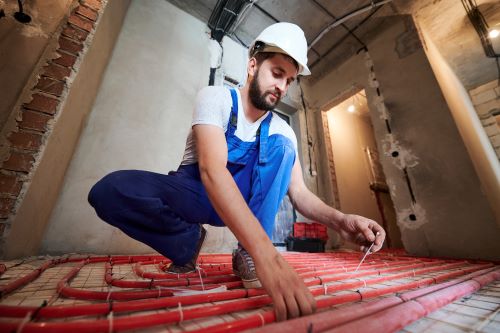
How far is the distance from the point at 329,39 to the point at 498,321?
4.03 metres

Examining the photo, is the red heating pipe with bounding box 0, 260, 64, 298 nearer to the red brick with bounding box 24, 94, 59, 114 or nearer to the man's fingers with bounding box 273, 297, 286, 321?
the man's fingers with bounding box 273, 297, 286, 321

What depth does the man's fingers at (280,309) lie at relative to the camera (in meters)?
0.46

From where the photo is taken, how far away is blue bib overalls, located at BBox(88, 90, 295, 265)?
2.90 ft

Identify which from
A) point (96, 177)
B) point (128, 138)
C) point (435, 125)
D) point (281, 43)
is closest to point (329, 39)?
point (435, 125)

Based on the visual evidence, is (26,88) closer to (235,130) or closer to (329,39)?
(235,130)

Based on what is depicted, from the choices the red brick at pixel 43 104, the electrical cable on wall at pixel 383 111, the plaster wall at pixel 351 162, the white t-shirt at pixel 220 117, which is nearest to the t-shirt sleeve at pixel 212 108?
the white t-shirt at pixel 220 117

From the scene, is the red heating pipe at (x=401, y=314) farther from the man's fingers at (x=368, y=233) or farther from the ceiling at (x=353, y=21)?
the ceiling at (x=353, y=21)

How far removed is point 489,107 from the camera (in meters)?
4.14

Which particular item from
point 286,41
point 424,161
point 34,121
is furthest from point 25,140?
point 424,161

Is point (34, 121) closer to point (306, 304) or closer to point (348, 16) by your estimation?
point (306, 304)

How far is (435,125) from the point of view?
246 centimetres

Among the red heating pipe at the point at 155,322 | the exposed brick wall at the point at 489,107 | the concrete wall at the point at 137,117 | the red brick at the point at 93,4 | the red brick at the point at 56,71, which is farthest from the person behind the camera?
the exposed brick wall at the point at 489,107

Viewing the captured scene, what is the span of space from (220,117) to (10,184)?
129 cm

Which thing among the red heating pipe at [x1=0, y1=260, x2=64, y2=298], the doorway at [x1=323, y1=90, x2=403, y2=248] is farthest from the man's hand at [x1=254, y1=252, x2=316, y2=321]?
the doorway at [x1=323, y1=90, x2=403, y2=248]
